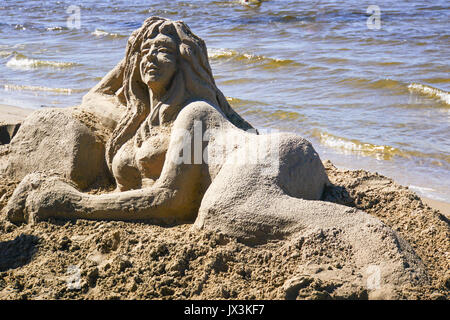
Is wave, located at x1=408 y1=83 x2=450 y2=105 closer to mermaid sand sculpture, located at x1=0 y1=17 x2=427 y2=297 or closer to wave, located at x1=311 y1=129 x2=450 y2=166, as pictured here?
wave, located at x1=311 y1=129 x2=450 y2=166

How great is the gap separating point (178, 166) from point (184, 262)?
0.63 metres

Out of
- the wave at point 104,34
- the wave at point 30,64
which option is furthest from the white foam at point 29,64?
the wave at point 104,34

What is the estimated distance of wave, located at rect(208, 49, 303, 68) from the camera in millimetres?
12617

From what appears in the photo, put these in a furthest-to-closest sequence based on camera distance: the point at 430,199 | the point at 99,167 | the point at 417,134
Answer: the point at 417,134 < the point at 430,199 < the point at 99,167

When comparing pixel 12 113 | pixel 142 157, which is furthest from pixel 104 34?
pixel 142 157

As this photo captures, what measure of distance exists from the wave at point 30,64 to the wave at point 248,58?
116 inches

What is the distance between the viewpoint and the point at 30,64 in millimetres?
13805

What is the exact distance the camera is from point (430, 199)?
5969 millimetres

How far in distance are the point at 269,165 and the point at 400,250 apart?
2.93 feet

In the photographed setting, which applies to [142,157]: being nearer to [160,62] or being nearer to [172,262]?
[160,62]
